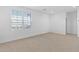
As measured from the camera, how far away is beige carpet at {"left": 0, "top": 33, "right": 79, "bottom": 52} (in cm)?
187

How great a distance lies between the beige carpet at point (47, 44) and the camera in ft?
6.12

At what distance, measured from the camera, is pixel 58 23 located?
1.88m

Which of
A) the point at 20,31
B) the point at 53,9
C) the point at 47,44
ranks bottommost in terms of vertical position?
the point at 47,44

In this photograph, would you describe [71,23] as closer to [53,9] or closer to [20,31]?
[53,9]

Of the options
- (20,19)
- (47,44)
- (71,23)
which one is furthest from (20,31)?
(71,23)

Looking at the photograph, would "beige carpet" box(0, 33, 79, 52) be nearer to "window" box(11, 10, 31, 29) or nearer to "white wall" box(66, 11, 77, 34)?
"white wall" box(66, 11, 77, 34)

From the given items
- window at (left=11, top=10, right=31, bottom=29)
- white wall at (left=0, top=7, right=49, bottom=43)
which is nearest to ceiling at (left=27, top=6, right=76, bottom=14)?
white wall at (left=0, top=7, right=49, bottom=43)

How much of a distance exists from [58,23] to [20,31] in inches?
28.6

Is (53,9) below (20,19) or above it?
above

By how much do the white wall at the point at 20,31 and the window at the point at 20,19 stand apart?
73 millimetres

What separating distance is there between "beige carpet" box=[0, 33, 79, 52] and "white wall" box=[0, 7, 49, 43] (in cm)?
11

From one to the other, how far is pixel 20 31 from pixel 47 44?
569 millimetres

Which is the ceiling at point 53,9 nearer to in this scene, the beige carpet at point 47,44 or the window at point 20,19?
the window at point 20,19

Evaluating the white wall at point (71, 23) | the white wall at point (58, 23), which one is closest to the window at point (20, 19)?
the white wall at point (58, 23)
